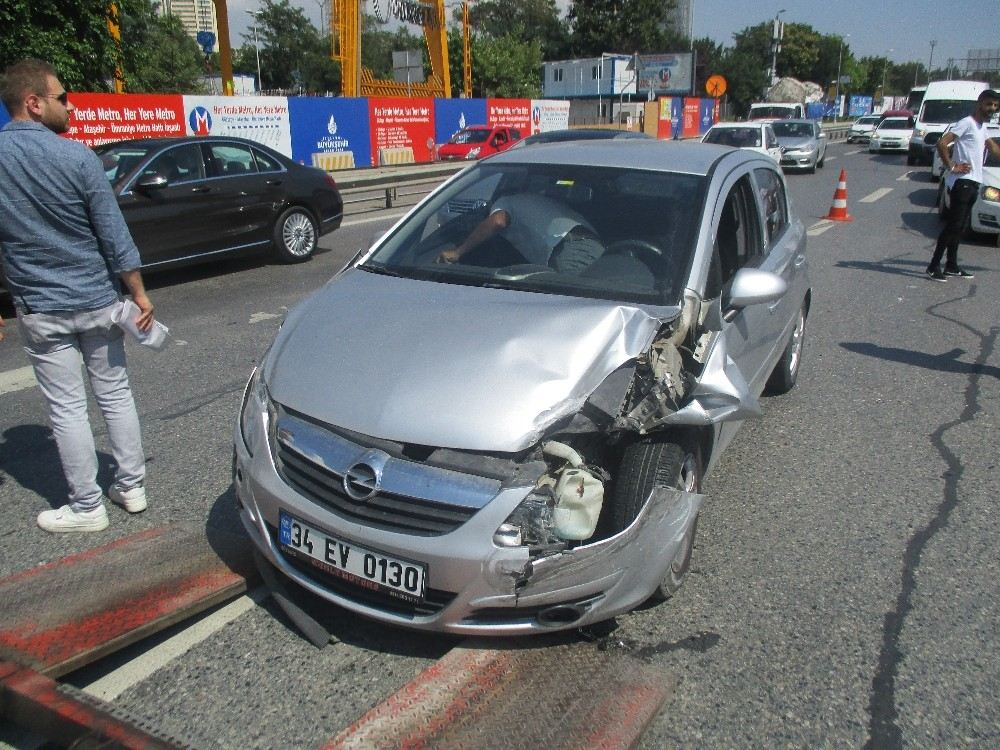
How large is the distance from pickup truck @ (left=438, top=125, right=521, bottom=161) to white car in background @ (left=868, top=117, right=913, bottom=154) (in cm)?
1599

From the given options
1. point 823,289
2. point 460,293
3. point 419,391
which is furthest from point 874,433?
point 823,289

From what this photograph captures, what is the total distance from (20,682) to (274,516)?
34.5 inches

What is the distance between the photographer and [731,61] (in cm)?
8819

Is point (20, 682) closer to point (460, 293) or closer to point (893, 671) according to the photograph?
point (460, 293)

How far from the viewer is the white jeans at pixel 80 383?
11.7ft

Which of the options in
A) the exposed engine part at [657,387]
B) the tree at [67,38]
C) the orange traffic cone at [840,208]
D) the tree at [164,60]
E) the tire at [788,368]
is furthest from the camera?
the tree at [164,60]

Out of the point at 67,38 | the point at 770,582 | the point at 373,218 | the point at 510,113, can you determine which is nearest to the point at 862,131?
the point at 510,113

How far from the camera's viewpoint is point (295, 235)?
1074 cm

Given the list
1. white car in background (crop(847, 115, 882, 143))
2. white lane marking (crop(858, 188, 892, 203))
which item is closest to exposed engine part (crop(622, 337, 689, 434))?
white lane marking (crop(858, 188, 892, 203))

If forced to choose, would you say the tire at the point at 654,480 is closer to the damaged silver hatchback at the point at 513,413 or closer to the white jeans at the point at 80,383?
the damaged silver hatchback at the point at 513,413

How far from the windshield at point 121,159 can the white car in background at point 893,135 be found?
32148mm

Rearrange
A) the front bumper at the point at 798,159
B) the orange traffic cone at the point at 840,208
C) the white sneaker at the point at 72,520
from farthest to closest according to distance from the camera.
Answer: the front bumper at the point at 798,159 < the orange traffic cone at the point at 840,208 < the white sneaker at the point at 72,520

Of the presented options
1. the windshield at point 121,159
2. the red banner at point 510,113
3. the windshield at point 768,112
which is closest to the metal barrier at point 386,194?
the windshield at point 121,159

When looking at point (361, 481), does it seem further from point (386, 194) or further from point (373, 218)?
point (386, 194)
